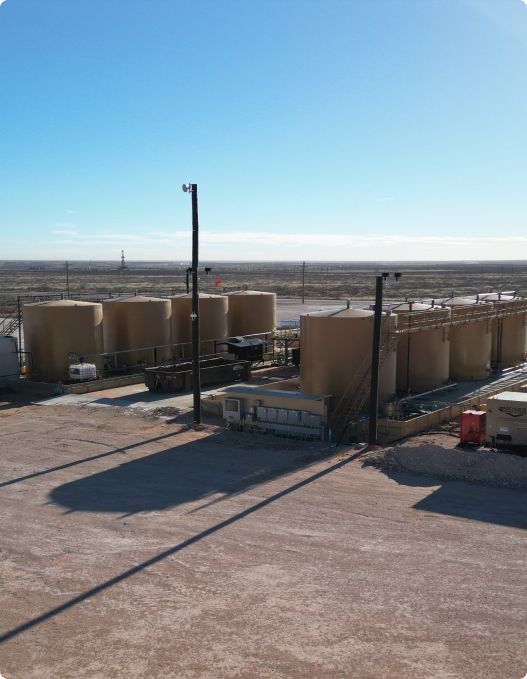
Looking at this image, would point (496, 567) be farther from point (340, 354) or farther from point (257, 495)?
point (340, 354)

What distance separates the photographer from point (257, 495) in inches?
555

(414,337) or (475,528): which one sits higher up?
(414,337)

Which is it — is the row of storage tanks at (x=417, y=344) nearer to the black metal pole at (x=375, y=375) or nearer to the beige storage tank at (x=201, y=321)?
the black metal pole at (x=375, y=375)

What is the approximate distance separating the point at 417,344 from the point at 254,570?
1524cm

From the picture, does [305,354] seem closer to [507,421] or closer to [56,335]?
[507,421]

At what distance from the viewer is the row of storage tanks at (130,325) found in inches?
1069

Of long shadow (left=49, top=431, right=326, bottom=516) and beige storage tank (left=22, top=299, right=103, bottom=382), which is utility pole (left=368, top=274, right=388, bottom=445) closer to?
long shadow (left=49, top=431, right=326, bottom=516)

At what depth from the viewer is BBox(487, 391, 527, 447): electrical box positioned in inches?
666

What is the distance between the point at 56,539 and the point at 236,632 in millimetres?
4453

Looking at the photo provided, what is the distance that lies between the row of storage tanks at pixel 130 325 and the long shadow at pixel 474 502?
1609cm

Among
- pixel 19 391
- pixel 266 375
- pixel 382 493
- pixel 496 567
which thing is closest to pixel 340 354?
pixel 382 493

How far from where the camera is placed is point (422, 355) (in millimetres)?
24484

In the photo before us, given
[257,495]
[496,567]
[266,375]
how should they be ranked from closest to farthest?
1. [496,567]
2. [257,495]
3. [266,375]

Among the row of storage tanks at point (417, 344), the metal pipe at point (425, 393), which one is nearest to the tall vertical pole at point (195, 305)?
the row of storage tanks at point (417, 344)
